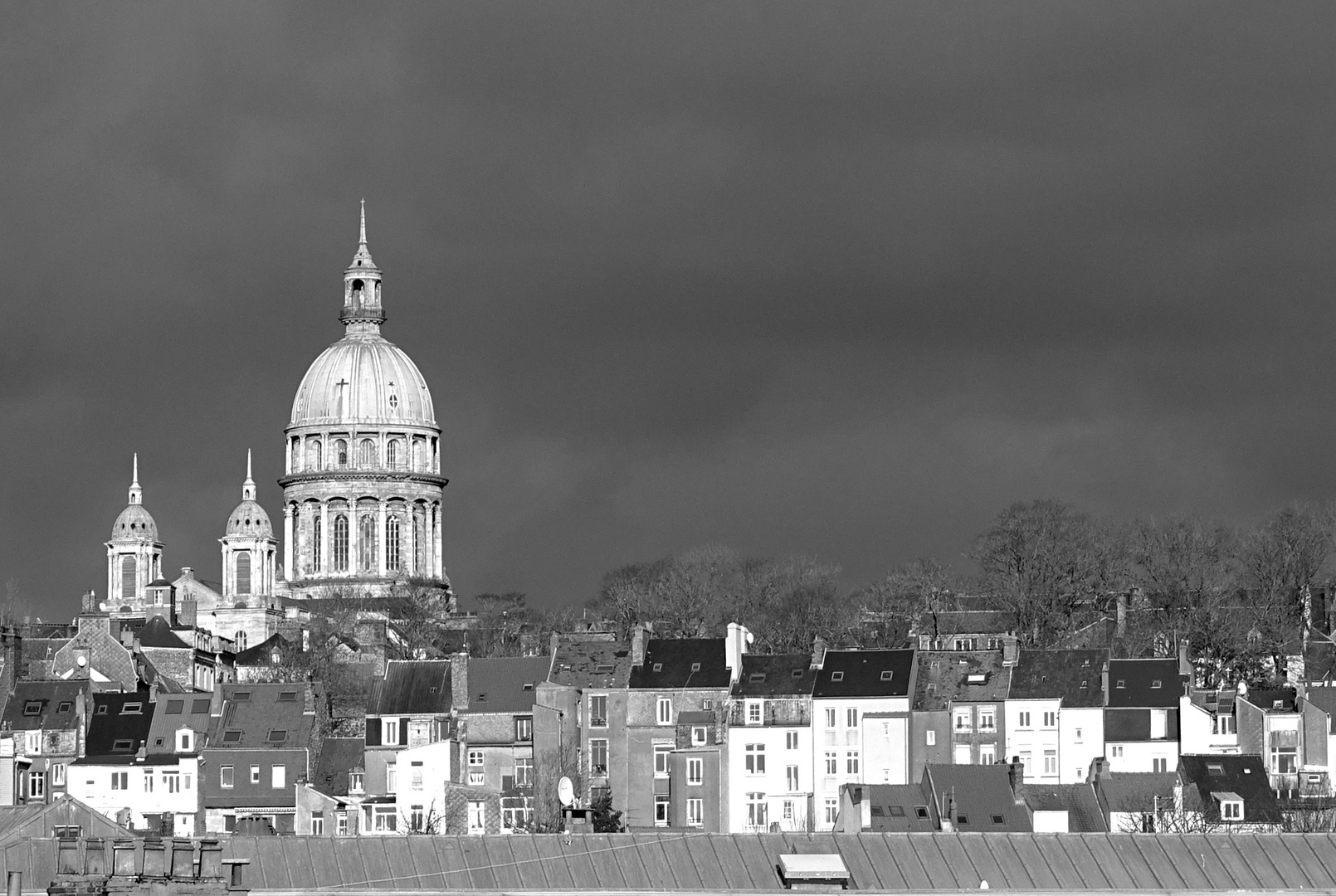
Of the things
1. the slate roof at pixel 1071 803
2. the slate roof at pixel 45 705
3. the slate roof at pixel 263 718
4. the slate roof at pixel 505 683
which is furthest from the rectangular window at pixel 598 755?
the slate roof at pixel 45 705

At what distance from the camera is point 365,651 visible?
558 feet

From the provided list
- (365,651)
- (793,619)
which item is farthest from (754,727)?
(365,651)

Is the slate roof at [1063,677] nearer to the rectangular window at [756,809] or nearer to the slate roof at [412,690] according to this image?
the rectangular window at [756,809]

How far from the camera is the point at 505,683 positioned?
121m

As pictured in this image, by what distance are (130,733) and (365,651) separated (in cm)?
5224

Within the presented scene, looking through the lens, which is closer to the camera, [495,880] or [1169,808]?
[495,880]

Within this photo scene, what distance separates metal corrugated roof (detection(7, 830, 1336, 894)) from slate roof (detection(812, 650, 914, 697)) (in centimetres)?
3819

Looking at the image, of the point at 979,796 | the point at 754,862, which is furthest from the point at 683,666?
the point at 754,862

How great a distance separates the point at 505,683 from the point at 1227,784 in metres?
26.4

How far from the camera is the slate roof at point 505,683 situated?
120000mm

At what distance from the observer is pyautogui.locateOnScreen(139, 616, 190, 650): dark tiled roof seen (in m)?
162

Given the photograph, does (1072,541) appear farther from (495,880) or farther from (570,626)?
(495,880)

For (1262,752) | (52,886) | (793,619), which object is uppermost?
(793,619)

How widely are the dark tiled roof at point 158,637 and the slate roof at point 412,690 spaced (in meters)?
34.9
